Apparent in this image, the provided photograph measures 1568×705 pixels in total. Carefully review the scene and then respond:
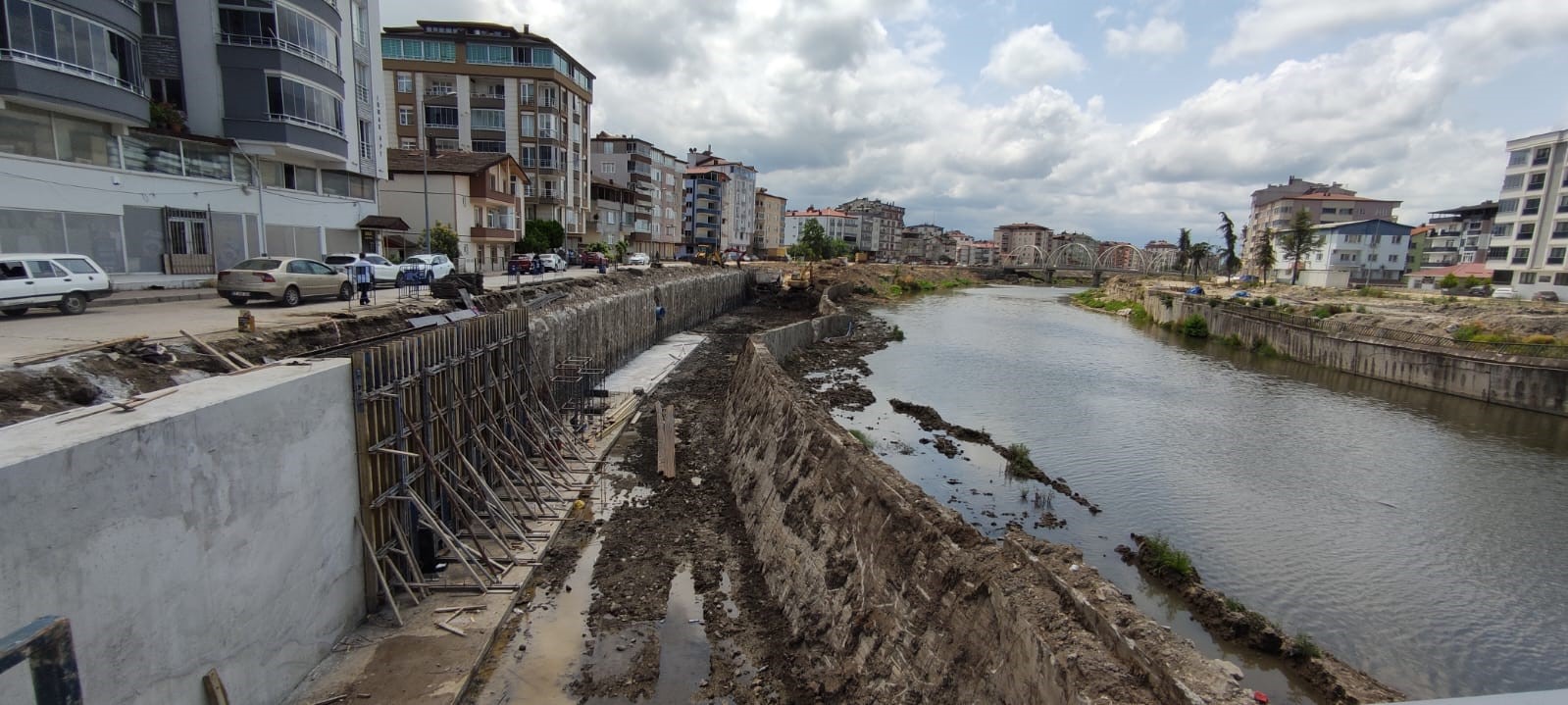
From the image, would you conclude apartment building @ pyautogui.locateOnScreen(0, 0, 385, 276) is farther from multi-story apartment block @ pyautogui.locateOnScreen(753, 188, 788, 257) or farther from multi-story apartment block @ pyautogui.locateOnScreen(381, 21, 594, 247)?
multi-story apartment block @ pyautogui.locateOnScreen(753, 188, 788, 257)

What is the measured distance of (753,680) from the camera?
10.0 metres

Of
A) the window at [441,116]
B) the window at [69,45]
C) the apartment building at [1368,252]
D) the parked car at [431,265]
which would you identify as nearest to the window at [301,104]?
the window at [69,45]

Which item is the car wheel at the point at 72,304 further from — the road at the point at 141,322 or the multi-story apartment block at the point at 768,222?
the multi-story apartment block at the point at 768,222

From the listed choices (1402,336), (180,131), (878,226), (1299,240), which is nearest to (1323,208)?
(1299,240)

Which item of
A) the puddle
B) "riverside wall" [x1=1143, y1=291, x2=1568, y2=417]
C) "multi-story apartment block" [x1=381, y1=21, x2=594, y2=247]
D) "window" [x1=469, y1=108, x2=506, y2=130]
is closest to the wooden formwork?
the puddle

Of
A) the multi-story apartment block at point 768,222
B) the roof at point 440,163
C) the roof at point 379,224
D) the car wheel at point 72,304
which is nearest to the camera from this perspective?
the car wheel at point 72,304

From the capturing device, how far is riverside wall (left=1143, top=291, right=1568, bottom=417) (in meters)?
30.6

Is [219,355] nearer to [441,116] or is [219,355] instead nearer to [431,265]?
[431,265]

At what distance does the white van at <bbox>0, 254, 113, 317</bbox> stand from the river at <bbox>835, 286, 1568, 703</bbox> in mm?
20691

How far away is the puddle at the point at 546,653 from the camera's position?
9461 millimetres

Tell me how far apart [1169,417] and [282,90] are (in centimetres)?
3972

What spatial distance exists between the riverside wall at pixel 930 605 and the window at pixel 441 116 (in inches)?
2349

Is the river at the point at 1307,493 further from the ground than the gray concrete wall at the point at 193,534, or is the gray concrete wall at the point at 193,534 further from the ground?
the gray concrete wall at the point at 193,534

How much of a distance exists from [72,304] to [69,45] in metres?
12.8
